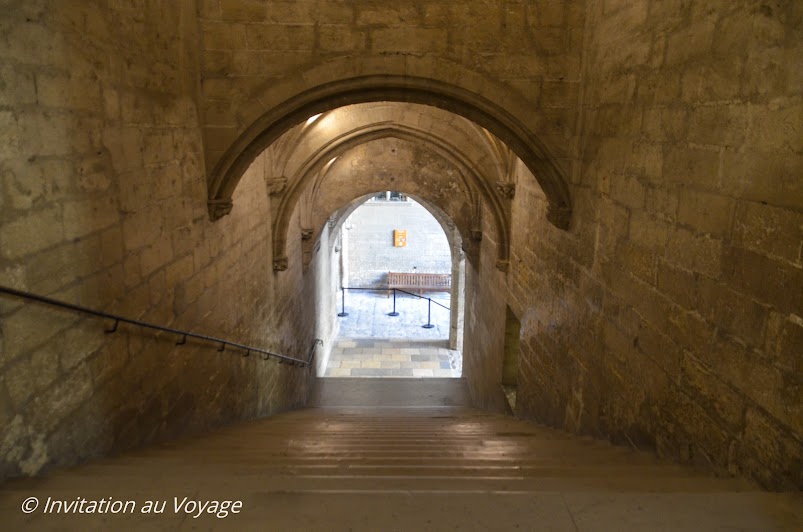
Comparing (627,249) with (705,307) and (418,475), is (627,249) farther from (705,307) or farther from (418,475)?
(418,475)

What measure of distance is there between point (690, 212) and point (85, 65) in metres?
2.59

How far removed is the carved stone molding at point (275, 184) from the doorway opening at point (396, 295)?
3949mm

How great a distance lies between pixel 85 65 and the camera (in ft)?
7.69

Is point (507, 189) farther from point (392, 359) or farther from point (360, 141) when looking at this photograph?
point (392, 359)

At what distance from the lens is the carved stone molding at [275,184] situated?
5.90 meters

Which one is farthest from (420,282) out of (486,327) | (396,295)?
(486,327)

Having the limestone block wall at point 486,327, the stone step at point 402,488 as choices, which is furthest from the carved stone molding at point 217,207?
the limestone block wall at point 486,327

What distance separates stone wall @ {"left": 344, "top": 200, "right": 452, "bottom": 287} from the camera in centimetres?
1819

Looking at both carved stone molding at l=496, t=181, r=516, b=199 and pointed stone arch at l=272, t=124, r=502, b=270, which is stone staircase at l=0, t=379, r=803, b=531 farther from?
pointed stone arch at l=272, t=124, r=502, b=270

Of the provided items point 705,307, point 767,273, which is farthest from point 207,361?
point 767,273

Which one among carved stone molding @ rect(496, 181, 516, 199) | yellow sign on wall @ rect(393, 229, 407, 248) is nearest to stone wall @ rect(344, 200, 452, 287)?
yellow sign on wall @ rect(393, 229, 407, 248)

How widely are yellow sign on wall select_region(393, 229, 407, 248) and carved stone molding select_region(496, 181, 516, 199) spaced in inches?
486

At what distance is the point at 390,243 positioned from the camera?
18344 mm

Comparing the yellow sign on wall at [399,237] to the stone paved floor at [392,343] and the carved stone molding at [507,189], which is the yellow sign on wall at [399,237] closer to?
the stone paved floor at [392,343]
